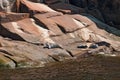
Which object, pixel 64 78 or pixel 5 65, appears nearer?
pixel 64 78

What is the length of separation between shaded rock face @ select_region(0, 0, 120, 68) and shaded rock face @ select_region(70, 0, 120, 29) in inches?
108

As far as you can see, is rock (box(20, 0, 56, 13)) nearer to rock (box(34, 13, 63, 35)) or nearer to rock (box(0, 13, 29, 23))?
rock (box(34, 13, 63, 35))

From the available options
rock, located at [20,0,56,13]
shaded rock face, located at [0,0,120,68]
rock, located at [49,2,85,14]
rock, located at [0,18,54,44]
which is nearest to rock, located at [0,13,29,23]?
shaded rock face, located at [0,0,120,68]

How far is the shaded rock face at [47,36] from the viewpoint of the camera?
130ft

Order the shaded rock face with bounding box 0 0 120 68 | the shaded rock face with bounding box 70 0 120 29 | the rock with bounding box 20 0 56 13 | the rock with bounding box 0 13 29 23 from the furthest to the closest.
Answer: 1. the shaded rock face with bounding box 70 0 120 29
2. the rock with bounding box 20 0 56 13
3. the rock with bounding box 0 13 29 23
4. the shaded rock face with bounding box 0 0 120 68

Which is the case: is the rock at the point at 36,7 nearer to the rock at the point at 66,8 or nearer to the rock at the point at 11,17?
the rock at the point at 66,8

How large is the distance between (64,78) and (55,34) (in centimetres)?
1405

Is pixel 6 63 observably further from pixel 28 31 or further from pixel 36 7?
pixel 36 7

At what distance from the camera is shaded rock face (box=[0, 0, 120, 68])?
130ft

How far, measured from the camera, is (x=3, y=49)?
39.4 meters

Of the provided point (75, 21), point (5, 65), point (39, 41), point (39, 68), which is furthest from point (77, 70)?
point (75, 21)

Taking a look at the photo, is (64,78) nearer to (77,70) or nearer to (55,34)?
(77,70)

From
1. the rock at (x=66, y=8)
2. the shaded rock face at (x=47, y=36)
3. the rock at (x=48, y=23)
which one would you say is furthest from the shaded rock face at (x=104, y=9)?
the rock at (x=48, y=23)

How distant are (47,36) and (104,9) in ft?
47.7
